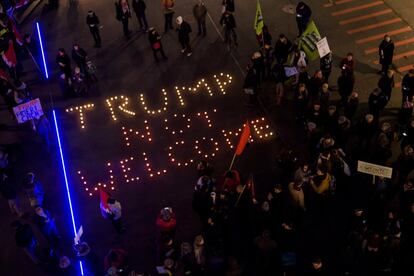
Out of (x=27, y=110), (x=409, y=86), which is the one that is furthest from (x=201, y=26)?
(x=409, y=86)

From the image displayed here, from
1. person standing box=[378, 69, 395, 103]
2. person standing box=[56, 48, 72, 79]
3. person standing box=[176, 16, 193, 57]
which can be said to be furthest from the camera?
person standing box=[176, 16, 193, 57]

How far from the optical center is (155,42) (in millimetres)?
16828

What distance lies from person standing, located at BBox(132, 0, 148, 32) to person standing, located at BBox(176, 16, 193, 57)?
1842mm

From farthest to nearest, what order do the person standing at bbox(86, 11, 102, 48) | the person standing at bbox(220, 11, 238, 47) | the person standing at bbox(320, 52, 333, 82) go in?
the person standing at bbox(86, 11, 102, 48) < the person standing at bbox(220, 11, 238, 47) < the person standing at bbox(320, 52, 333, 82)

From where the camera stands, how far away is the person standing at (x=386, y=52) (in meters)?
14.8

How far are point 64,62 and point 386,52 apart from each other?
390 inches

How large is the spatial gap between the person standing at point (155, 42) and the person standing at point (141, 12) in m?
1.81

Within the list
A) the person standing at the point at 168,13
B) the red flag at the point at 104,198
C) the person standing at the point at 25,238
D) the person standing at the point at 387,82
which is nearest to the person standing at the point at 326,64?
the person standing at the point at 387,82

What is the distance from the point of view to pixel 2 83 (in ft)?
48.8

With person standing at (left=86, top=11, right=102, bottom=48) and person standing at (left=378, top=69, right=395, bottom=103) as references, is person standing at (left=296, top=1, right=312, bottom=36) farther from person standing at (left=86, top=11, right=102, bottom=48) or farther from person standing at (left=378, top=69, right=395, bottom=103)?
person standing at (left=86, top=11, right=102, bottom=48)

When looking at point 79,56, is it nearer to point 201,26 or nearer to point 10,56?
point 10,56

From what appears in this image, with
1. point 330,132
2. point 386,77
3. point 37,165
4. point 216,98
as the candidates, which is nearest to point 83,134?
point 37,165

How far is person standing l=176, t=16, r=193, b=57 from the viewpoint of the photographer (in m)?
16.7

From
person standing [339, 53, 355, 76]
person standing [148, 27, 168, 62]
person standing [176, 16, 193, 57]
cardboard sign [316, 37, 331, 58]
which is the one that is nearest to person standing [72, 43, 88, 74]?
person standing [148, 27, 168, 62]
